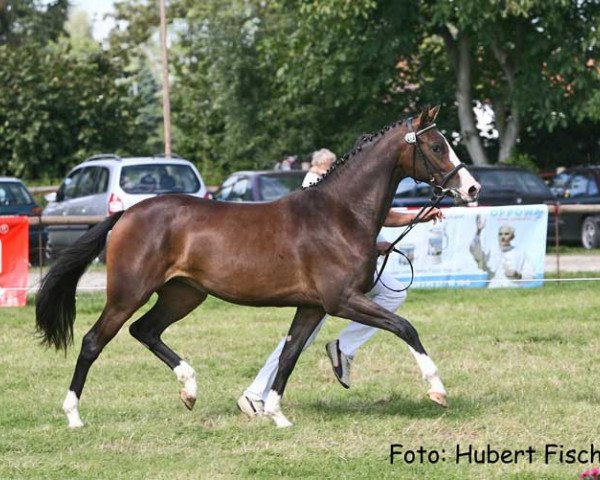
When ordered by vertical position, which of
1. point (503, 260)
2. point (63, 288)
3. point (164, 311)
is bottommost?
point (503, 260)

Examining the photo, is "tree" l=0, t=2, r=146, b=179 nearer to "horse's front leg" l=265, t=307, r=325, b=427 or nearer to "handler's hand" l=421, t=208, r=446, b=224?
"handler's hand" l=421, t=208, r=446, b=224

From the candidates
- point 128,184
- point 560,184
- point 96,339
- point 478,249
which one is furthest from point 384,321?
point 560,184

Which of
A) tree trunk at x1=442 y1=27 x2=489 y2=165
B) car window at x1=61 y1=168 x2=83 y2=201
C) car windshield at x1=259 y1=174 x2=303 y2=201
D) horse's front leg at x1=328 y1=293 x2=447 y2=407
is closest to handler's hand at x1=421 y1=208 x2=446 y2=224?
horse's front leg at x1=328 y1=293 x2=447 y2=407

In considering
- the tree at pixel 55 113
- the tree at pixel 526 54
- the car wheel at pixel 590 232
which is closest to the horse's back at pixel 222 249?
the car wheel at pixel 590 232

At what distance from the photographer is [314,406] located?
30.6 feet

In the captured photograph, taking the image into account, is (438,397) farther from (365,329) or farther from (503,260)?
(503,260)

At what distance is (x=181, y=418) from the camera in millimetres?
8875

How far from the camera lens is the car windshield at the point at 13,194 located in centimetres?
2313

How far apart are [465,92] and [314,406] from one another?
22.7 meters

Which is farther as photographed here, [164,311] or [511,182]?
[511,182]

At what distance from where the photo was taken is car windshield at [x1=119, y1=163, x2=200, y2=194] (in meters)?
21.9

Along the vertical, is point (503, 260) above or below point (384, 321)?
below

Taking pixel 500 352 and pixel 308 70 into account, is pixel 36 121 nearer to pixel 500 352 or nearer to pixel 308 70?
pixel 308 70

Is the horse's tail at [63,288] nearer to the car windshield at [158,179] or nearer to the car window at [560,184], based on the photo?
the car windshield at [158,179]
